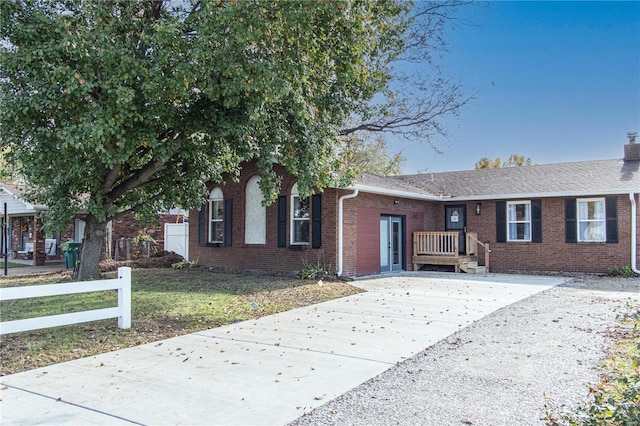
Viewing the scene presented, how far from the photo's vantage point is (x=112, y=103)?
8.80m

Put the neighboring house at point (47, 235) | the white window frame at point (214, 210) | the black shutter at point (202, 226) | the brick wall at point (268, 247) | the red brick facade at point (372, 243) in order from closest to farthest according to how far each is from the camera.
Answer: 1. the brick wall at point (268, 247)
2. the red brick facade at point (372, 243)
3. the white window frame at point (214, 210)
4. the black shutter at point (202, 226)
5. the neighboring house at point (47, 235)

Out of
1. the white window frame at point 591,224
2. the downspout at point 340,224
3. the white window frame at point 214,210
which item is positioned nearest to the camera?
the downspout at point 340,224

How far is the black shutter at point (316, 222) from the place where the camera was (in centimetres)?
1452

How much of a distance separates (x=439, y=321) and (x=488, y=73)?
454 inches

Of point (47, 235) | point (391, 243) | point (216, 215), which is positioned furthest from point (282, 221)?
point (47, 235)

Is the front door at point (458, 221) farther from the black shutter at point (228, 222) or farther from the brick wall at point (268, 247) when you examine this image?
the black shutter at point (228, 222)

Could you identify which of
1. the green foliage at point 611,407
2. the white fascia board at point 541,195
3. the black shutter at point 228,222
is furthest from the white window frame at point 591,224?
the green foliage at point 611,407

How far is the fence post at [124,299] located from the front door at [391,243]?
1045 centimetres

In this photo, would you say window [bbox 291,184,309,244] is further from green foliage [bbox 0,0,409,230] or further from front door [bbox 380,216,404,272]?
green foliage [bbox 0,0,409,230]

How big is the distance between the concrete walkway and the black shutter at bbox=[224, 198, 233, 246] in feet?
28.3

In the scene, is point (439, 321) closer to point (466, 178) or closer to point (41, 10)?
point (41, 10)

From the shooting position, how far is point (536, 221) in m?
16.7

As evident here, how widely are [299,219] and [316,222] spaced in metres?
0.83

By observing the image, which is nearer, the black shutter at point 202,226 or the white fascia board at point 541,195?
the white fascia board at point 541,195
